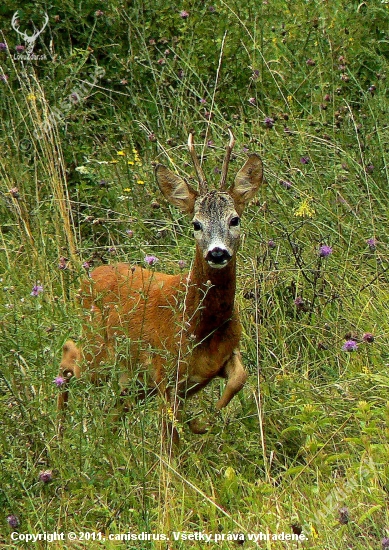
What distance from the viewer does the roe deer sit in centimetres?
536

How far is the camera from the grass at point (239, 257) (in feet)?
15.8

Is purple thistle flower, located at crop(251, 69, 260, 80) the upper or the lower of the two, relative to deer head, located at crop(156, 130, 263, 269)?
lower

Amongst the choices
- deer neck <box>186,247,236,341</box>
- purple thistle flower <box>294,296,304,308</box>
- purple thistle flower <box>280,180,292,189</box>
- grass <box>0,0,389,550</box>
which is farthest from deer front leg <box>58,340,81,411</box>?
purple thistle flower <box>280,180,292,189</box>

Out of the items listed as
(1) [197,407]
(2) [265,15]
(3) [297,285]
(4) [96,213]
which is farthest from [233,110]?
(1) [197,407]

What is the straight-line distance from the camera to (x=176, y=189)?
230 inches

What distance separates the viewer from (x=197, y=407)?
5.93m

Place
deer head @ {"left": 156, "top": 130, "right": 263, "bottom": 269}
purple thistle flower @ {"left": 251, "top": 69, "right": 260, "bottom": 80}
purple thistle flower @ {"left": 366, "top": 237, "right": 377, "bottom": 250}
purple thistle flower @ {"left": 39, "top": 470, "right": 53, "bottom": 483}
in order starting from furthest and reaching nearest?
purple thistle flower @ {"left": 251, "top": 69, "right": 260, "bottom": 80} < purple thistle flower @ {"left": 366, "top": 237, "right": 377, "bottom": 250} < deer head @ {"left": 156, "top": 130, "right": 263, "bottom": 269} < purple thistle flower @ {"left": 39, "top": 470, "right": 53, "bottom": 483}

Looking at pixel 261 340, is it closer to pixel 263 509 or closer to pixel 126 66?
pixel 263 509

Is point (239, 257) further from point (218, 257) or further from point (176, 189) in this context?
point (218, 257)

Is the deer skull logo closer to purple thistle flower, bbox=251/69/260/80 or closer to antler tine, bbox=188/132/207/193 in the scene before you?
purple thistle flower, bbox=251/69/260/80

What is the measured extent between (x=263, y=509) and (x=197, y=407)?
1266mm

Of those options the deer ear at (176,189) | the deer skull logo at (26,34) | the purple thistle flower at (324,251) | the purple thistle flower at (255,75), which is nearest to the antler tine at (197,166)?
the deer ear at (176,189)

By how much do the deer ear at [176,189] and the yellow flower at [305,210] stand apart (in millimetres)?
635

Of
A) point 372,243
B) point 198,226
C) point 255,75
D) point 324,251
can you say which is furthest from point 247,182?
point 255,75
